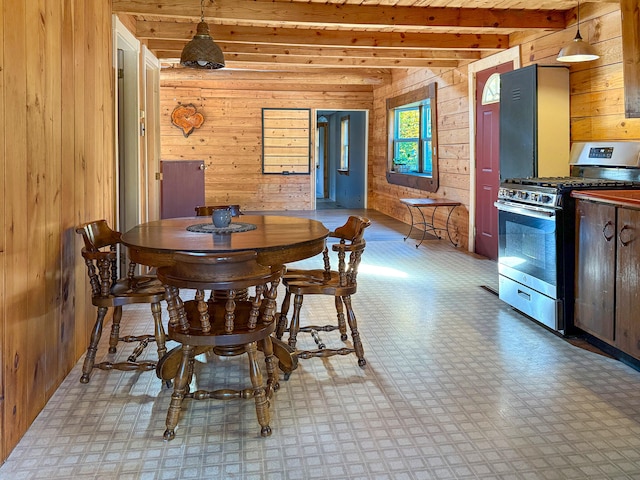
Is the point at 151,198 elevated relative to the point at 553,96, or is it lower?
lower

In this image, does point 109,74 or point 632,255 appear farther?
point 109,74

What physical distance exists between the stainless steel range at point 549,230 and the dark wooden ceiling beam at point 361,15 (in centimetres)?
134

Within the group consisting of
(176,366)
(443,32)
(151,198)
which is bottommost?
(176,366)

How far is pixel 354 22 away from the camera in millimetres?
4980

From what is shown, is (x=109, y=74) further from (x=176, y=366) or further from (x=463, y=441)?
(x=463, y=441)

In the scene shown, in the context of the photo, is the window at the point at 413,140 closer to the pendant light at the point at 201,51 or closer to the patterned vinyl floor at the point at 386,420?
the patterned vinyl floor at the point at 386,420

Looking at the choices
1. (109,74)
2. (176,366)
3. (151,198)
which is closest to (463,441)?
(176,366)

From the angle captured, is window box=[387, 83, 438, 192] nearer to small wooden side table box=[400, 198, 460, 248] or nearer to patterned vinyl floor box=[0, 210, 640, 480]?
small wooden side table box=[400, 198, 460, 248]

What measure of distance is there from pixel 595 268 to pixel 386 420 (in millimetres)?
1635

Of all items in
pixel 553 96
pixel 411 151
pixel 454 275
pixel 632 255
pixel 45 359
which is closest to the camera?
pixel 45 359

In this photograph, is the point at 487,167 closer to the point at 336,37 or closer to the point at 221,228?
the point at 336,37

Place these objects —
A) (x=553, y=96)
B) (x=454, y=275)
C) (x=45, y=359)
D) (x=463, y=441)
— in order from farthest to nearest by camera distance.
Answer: (x=454, y=275) < (x=553, y=96) < (x=45, y=359) < (x=463, y=441)

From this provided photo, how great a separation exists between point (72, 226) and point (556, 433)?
2.52 m

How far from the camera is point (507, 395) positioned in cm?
269
